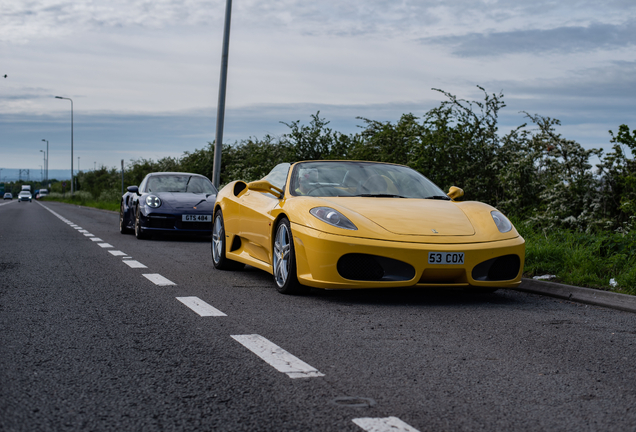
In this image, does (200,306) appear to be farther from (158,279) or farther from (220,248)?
(220,248)

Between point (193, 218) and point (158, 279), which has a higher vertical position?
point (193, 218)

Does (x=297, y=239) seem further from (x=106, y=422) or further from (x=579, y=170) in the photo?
(x=579, y=170)

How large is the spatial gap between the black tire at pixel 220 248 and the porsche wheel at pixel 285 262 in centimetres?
172

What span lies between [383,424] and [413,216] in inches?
129

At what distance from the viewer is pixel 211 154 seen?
1245 inches

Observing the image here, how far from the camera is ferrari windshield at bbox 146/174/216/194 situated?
46.2ft

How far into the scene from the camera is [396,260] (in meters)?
5.50

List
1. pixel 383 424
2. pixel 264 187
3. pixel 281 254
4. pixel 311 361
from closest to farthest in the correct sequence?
pixel 383 424
pixel 311 361
pixel 281 254
pixel 264 187

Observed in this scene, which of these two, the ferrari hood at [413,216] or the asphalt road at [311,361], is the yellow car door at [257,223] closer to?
the asphalt road at [311,361]

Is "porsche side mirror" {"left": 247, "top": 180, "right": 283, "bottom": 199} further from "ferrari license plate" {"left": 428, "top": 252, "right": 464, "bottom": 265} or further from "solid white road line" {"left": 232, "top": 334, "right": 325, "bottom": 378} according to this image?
"solid white road line" {"left": 232, "top": 334, "right": 325, "bottom": 378}

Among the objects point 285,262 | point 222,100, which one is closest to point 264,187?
point 285,262

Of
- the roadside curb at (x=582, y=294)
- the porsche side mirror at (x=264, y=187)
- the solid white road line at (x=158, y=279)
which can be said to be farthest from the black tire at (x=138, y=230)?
the roadside curb at (x=582, y=294)

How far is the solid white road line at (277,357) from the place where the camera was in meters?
3.51

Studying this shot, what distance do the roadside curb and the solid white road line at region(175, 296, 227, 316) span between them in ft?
10.1
